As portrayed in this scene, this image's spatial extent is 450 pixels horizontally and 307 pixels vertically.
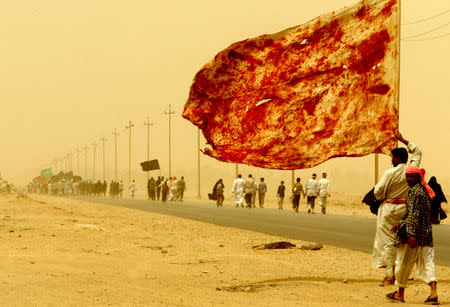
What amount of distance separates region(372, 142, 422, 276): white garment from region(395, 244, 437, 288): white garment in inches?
40.1

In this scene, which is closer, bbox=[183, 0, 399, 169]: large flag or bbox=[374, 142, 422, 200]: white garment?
bbox=[374, 142, 422, 200]: white garment

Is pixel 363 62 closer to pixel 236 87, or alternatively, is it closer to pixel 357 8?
pixel 357 8

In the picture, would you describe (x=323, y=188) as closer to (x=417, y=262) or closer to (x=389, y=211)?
(x=389, y=211)

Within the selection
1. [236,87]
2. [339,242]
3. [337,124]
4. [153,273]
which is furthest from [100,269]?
[339,242]

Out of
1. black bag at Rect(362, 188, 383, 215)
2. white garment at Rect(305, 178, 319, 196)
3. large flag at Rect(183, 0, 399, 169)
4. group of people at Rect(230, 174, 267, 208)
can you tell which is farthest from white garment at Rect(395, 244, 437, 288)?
group of people at Rect(230, 174, 267, 208)

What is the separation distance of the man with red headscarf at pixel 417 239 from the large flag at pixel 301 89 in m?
1.68

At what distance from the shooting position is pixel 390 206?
901 cm

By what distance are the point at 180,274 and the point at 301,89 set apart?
10.3 ft

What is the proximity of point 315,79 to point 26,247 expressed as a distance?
657 centimetres

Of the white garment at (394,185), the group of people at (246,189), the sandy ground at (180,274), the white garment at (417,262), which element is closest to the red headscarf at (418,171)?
the white garment at (417,262)

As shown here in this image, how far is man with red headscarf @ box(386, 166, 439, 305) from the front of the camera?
25.2ft

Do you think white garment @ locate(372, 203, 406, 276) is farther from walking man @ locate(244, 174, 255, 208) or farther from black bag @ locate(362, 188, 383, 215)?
walking man @ locate(244, 174, 255, 208)

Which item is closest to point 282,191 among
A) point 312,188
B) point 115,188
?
point 312,188

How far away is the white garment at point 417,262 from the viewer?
767cm
